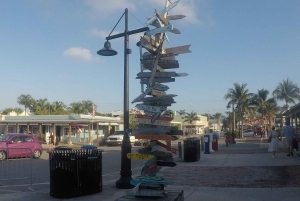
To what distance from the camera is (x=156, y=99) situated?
732cm

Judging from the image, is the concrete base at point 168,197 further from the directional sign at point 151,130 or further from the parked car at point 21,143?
the parked car at point 21,143

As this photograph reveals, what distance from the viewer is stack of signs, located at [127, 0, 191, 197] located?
715cm

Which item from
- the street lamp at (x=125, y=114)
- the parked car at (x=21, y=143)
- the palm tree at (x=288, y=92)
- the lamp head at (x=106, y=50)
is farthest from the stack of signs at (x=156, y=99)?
the palm tree at (x=288, y=92)

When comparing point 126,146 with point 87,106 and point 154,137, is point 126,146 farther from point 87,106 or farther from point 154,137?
point 87,106

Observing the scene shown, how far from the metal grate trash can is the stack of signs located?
2.05 meters

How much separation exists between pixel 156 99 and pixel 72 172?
2.99 metres

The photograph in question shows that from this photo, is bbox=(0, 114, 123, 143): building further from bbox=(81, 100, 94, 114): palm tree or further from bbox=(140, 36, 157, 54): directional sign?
bbox=(81, 100, 94, 114): palm tree

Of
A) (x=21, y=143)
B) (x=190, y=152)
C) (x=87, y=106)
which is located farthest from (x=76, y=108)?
(x=190, y=152)

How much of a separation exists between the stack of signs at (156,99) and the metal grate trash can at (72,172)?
205cm

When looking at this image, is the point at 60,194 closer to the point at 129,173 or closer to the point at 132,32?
the point at 129,173

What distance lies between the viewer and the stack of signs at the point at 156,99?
7152mm

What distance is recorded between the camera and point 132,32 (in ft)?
34.0

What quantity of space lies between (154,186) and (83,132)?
116 ft

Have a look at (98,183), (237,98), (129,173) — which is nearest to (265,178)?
(129,173)
